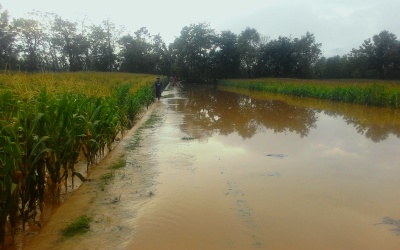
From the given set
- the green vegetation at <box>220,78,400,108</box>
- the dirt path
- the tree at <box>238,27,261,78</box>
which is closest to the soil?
the dirt path

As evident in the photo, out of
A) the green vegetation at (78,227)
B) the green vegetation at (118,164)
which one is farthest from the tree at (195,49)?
the green vegetation at (78,227)

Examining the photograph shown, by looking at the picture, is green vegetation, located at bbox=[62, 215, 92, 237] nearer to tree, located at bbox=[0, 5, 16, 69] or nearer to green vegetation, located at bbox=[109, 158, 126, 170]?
green vegetation, located at bbox=[109, 158, 126, 170]

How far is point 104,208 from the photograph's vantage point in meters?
3.73

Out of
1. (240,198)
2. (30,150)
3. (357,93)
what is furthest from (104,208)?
(357,93)

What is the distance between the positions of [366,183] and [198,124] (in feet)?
21.6

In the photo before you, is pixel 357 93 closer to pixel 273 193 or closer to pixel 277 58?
pixel 273 193

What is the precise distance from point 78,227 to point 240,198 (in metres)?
2.04

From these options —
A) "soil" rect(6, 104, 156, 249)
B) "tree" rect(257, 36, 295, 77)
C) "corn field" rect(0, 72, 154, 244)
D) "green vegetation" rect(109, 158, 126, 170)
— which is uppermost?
"tree" rect(257, 36, 295, 77)

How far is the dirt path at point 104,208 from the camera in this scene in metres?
2.98

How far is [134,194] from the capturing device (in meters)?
4.21

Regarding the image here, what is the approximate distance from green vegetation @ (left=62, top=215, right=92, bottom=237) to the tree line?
1722 inches

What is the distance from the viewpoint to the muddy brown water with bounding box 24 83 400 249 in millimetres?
3074

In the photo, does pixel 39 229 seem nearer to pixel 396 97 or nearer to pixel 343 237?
pixel 343 237

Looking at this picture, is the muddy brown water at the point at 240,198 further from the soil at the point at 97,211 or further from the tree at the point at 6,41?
the tree at the point at 6,41
